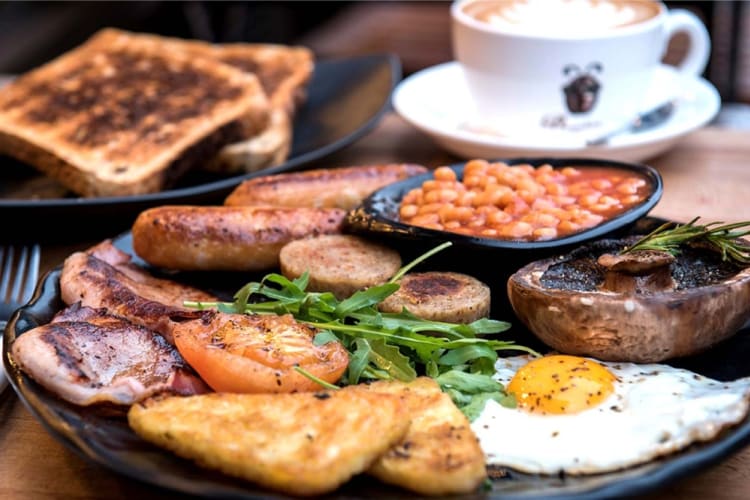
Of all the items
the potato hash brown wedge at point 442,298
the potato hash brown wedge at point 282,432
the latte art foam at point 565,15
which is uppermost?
the latte art foam at point 565,15

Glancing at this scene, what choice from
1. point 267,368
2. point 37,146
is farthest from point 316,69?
point 267,368

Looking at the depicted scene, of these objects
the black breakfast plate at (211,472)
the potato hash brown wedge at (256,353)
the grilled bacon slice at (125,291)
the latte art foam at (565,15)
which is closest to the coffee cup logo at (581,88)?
the latte art foam at (565,15)

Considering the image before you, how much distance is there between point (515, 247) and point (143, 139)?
1.66 meters

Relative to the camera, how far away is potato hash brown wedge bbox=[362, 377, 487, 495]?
1338 mm

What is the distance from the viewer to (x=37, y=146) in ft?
10.1

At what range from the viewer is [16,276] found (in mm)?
2404

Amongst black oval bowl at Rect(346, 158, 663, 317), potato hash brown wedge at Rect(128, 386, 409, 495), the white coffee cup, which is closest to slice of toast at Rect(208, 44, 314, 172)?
the white coffee cup

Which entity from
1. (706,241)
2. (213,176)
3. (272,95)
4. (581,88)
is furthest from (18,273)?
(581,88)

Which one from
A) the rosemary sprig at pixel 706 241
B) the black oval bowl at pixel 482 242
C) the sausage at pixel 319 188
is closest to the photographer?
the rosemary sprig at pixel 706 241

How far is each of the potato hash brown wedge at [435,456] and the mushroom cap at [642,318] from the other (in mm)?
359

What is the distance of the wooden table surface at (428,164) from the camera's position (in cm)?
158

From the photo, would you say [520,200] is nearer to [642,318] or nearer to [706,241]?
[706,241]

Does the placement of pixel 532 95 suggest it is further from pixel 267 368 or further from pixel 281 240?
pixel 267 368

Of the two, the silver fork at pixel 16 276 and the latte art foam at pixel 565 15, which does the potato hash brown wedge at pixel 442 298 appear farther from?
the latte art foam at pixel 565 15
